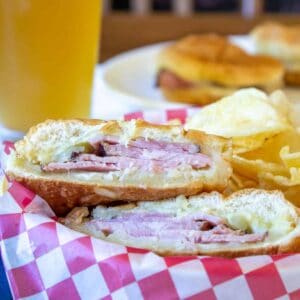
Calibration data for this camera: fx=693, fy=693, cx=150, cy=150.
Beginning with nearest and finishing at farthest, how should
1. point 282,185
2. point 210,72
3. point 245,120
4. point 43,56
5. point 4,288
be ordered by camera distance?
1. point 4,288
2. point 282,185
3. point 245,120
4. point 43,56
5. point 210,72

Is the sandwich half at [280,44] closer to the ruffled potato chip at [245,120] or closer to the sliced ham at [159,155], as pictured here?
the ruffled potato chip at [245,120]

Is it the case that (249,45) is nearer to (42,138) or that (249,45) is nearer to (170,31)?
(170,31)

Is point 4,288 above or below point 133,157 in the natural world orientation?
below

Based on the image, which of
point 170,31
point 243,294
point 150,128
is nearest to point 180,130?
point 150,128

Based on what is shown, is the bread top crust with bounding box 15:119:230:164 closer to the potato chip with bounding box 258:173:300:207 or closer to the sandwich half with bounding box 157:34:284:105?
the potato chip with bounding box 258:173:300:207

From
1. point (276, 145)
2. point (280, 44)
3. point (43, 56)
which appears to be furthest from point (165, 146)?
point (280, 44)

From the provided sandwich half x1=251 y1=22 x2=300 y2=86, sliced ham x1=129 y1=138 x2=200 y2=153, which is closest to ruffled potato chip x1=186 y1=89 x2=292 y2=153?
sliced ham x1=129 y1=138 x2=200 y2=153

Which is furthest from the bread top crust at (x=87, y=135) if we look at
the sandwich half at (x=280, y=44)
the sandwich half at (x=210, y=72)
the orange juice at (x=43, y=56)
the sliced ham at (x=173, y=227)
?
the sandwich half at (x=280, y=44)

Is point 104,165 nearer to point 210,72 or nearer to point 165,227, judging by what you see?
point 165,227
